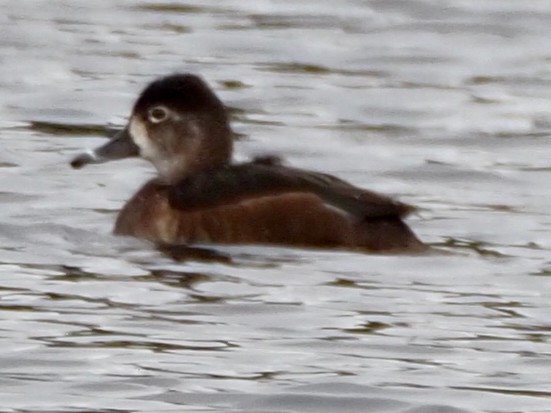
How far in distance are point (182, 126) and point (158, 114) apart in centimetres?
13

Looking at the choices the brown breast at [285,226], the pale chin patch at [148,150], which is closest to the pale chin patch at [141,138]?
the pale chin patch at [148,150]

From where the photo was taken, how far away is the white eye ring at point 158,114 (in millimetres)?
12031

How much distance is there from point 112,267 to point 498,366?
8.14 feet

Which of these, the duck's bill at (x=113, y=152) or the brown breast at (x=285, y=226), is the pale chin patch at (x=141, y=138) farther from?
the brown breast at (x=285, y=226)

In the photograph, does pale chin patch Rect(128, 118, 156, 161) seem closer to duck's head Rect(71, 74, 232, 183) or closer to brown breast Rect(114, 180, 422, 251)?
duck's head Rect(71, 74, 232, 183)

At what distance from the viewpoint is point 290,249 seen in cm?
1122

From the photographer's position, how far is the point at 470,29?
1820 cm

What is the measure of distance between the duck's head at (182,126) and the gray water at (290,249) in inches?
17.1

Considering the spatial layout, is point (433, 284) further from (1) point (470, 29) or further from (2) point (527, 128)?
(1) point (470, 29)

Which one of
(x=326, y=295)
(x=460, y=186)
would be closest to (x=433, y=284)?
(x=326, y=295)

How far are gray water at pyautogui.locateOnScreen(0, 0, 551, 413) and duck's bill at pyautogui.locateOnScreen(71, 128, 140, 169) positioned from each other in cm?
29

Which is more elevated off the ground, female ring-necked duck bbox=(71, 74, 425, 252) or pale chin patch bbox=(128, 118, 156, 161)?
pale chin patch bbox=(128, 118, 156, 161)

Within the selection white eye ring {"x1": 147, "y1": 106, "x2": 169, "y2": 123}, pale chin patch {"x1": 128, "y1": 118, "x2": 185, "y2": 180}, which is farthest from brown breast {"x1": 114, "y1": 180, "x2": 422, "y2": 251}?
white eye ring {"x1": 147, "y1": 106, "x2": 169, "y2": 123}

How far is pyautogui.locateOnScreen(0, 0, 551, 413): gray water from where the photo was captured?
28.3 feet
